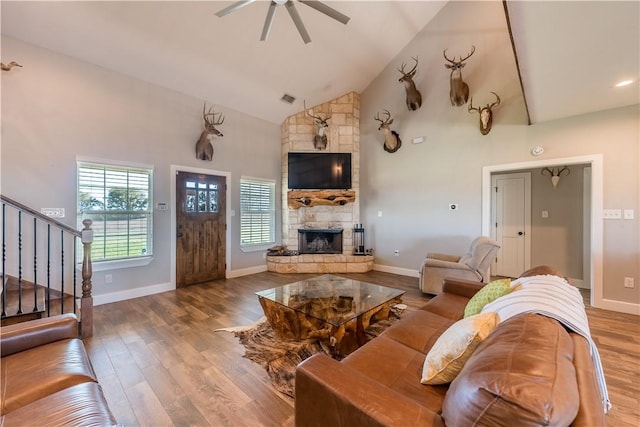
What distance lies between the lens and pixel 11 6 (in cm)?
271

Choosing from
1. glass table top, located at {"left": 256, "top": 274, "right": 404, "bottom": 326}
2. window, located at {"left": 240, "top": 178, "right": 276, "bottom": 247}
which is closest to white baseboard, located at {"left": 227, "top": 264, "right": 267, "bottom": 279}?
window, located at {"left": 240, "top": 178, "right": 276, "bottom": 247}

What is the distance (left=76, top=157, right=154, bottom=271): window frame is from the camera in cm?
338

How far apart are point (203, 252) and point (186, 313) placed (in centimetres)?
154

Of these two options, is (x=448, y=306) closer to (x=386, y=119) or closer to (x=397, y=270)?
(x=397, y=270)

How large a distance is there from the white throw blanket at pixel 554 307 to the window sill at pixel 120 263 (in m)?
4.37

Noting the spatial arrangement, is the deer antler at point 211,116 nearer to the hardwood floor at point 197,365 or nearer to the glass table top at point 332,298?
the hardwood floor at point 197,365

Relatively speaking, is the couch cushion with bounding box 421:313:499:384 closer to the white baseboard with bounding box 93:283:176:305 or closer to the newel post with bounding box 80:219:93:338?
the newel post with bounding box 80:219:93:338

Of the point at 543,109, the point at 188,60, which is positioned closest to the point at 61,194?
the point at 188,60

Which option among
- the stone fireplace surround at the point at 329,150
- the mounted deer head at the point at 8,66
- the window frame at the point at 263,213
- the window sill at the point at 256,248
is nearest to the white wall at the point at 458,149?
the stone fireplace surround at the point at 329,150

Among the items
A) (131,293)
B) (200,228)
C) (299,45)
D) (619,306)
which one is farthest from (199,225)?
(619,306)

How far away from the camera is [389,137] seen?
512cm

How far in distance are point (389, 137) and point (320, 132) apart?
143cm

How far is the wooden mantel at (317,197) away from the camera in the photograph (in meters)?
5.45

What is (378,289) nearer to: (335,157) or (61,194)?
(335,157)
